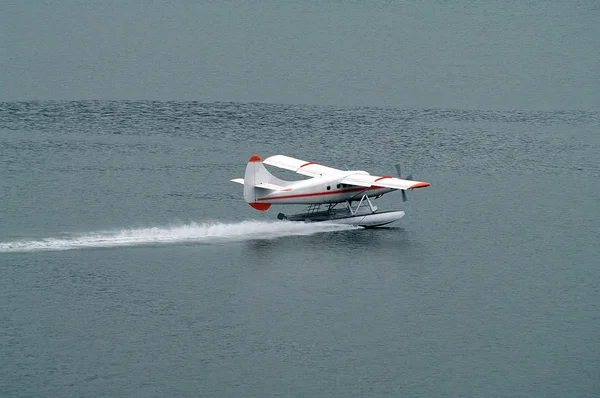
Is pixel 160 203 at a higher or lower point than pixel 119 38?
lower

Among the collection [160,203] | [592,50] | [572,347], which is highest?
[592,50]

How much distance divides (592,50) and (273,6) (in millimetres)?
58232

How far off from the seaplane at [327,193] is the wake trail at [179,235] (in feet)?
3.58

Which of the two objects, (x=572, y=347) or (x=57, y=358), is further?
(x=572, y=347)

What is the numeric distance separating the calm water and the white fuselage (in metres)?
2.47

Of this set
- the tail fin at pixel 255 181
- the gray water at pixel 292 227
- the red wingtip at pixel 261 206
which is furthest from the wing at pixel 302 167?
the red wingtip at pixel 261 206

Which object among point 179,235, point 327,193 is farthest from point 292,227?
point 179,235

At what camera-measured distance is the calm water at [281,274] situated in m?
60.2

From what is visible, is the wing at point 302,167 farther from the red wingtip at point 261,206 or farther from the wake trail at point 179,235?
the red wingtip at point 261,206

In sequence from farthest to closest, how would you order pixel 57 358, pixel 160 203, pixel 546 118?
pixel 546 118, pixel 160 203, pixel 57 358

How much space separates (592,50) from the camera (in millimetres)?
158375

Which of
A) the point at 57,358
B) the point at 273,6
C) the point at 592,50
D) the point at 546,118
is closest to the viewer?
the point at 57,358

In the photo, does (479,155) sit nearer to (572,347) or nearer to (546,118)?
(546,118)

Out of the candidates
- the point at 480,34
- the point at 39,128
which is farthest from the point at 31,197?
the point at 480,34
